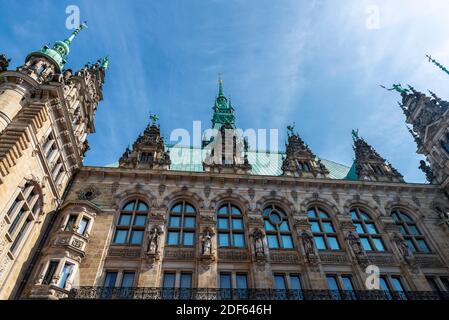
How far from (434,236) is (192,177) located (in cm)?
1438

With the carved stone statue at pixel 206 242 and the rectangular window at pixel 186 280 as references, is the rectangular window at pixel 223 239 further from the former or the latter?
the rectangular window at pixel 186 280

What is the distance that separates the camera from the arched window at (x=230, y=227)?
632 inches

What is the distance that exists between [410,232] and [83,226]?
18.1 metres

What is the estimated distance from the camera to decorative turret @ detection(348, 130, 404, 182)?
2112 cm

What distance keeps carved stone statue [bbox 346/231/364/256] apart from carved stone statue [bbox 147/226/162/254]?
9.91 m

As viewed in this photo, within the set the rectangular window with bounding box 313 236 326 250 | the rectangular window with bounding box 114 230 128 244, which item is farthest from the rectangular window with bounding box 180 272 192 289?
the rectangular window with bounding box 313 236 326 250

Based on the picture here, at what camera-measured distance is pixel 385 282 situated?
15125 millimetres

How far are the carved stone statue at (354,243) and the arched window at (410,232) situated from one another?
3549mm

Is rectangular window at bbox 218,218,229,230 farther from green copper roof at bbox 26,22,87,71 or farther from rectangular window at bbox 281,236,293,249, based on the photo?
green copper roof at bbox 26,22,87,71

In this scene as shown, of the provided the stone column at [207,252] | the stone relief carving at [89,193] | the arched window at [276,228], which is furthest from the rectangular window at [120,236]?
the arched window at [276,228]

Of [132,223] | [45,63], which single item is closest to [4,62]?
[45,63]

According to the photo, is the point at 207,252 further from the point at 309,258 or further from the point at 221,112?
the point at 221,112
